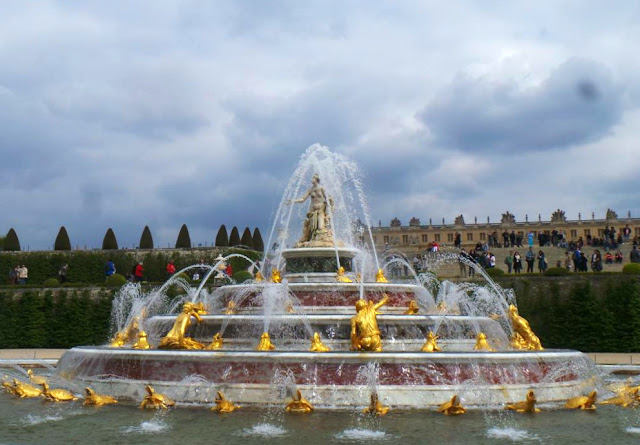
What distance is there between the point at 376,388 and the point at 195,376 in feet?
10.7

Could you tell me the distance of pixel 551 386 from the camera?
12.3 metres

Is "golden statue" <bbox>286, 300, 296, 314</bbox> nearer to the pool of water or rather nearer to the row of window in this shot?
the pool of water

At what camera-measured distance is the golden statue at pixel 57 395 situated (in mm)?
12374

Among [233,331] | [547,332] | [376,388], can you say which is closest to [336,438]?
[376,388]

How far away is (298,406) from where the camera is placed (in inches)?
440

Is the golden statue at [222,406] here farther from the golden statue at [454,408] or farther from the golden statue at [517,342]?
the golden statue at [517,342]

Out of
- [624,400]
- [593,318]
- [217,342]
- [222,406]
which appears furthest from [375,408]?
[593,318]

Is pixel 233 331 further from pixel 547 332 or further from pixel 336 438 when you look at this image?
pixel 547 332

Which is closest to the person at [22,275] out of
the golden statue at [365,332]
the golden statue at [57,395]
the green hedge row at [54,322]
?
the green hedge row at [54,322]

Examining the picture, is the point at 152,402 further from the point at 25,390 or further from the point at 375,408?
the point at 375,408

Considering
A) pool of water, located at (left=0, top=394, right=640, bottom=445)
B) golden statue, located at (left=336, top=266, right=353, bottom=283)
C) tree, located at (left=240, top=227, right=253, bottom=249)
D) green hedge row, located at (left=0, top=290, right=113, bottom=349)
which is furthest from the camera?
tree, located at (left=240, top=227, right=253, bottom=249)

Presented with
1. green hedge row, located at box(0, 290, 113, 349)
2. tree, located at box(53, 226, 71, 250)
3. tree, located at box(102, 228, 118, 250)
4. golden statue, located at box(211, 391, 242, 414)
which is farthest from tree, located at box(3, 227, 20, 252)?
golden statue, located at box(211, 391, 242, 414)

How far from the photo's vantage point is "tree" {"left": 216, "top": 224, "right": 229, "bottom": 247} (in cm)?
6125

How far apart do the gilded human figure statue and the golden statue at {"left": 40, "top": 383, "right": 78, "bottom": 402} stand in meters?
9.78
